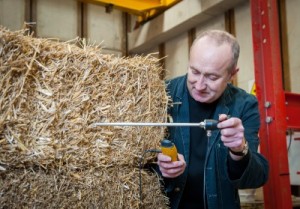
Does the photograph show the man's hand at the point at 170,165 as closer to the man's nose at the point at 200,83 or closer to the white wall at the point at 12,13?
the man's nose at the point at 200,83

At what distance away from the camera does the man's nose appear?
1648 millimetres

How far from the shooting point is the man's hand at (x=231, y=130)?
1.34m

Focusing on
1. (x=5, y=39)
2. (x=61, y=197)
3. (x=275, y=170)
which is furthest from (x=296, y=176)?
(x=5, y=39)

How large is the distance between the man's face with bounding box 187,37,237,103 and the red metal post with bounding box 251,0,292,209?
2.45 feet

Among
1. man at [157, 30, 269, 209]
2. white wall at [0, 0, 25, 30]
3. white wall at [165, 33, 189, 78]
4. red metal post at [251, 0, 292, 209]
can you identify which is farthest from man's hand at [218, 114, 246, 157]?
white wall at [0, 0, 25, 30]

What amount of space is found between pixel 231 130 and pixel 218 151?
0.40 m

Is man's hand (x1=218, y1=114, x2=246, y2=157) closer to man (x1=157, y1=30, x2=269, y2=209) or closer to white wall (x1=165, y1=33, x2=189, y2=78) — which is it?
man (x1=157, y1=30, x2=269, y2=209)

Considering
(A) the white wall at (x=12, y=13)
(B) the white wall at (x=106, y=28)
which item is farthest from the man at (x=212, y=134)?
(B) the white wall at (x=106, y=28)

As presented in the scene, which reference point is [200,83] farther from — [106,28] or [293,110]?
[106,28]

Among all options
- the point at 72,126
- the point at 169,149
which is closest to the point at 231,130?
the point at 169,149

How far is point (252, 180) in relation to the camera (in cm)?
159

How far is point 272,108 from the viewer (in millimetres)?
2336

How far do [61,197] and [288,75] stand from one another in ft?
8.33

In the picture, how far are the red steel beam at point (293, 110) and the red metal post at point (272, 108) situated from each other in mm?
143
